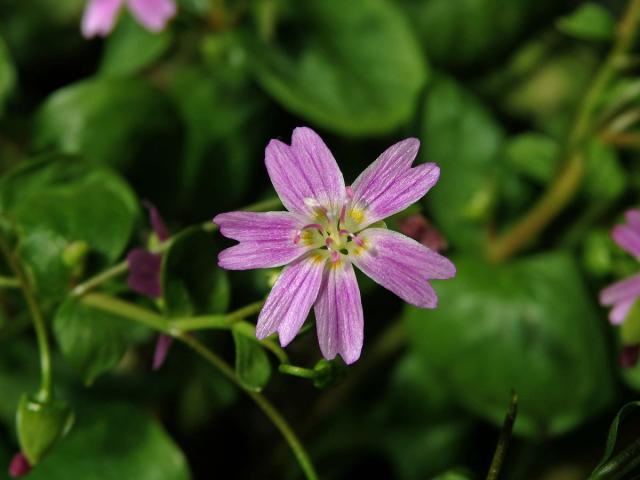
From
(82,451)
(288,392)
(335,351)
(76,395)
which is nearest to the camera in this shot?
(335,351)

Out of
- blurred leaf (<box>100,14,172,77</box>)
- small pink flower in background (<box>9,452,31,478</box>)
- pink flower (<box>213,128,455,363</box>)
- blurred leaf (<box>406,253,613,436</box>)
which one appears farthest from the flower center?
blurred leaf (<box>100,14,172,77</box>)

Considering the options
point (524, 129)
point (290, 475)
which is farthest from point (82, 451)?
point (524, 129)

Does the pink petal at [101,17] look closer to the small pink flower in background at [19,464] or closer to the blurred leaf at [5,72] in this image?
→ the blurred leaf at [5,72]

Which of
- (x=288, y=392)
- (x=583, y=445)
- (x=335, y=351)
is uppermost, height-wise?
(x=335, y=351)

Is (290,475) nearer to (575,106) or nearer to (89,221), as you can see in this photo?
(89,221)

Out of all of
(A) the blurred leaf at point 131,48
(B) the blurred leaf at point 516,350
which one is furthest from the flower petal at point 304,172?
(A) the blurred leaf at point 131,48
